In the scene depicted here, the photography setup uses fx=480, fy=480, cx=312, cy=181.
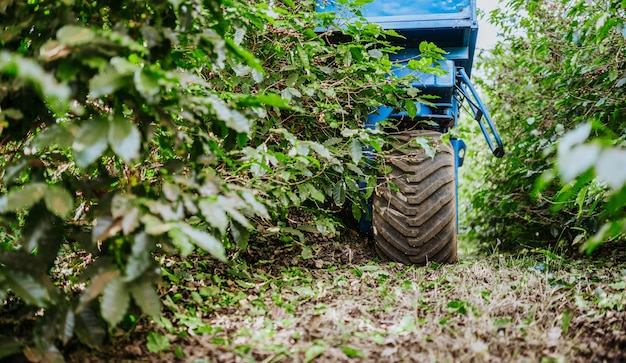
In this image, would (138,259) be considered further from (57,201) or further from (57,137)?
(57,137)

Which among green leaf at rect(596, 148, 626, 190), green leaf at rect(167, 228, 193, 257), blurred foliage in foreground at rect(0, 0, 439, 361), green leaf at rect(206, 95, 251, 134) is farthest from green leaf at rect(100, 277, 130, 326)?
→ green leaf at rect(596, 148, 626, 190)

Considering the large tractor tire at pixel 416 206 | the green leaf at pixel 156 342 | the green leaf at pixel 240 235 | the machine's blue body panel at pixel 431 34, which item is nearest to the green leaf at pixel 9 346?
the green leaf at pixel 156 342

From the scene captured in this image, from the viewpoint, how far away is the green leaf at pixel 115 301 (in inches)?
44.1

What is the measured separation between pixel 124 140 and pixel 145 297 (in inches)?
15.5

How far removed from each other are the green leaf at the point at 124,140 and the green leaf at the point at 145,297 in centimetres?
32

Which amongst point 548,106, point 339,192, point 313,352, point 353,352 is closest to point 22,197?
point 313,352

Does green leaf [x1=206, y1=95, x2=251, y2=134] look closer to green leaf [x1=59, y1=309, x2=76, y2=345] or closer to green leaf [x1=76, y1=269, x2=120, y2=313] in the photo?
green leaf [x1=76, y1=269, x2=120, y2=313]

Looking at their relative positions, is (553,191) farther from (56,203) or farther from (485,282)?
(56,203)

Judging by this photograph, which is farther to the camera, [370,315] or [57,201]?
[370,315]

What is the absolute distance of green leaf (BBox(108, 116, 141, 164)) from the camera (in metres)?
1.14

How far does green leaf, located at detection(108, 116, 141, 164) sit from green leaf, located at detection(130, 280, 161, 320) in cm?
32

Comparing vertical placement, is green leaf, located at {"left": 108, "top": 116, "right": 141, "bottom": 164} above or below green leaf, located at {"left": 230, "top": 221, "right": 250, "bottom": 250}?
above

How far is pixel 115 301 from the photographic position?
1.15 meters

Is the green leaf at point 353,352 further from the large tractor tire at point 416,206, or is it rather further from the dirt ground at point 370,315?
the large tractor tire at point 416,206
